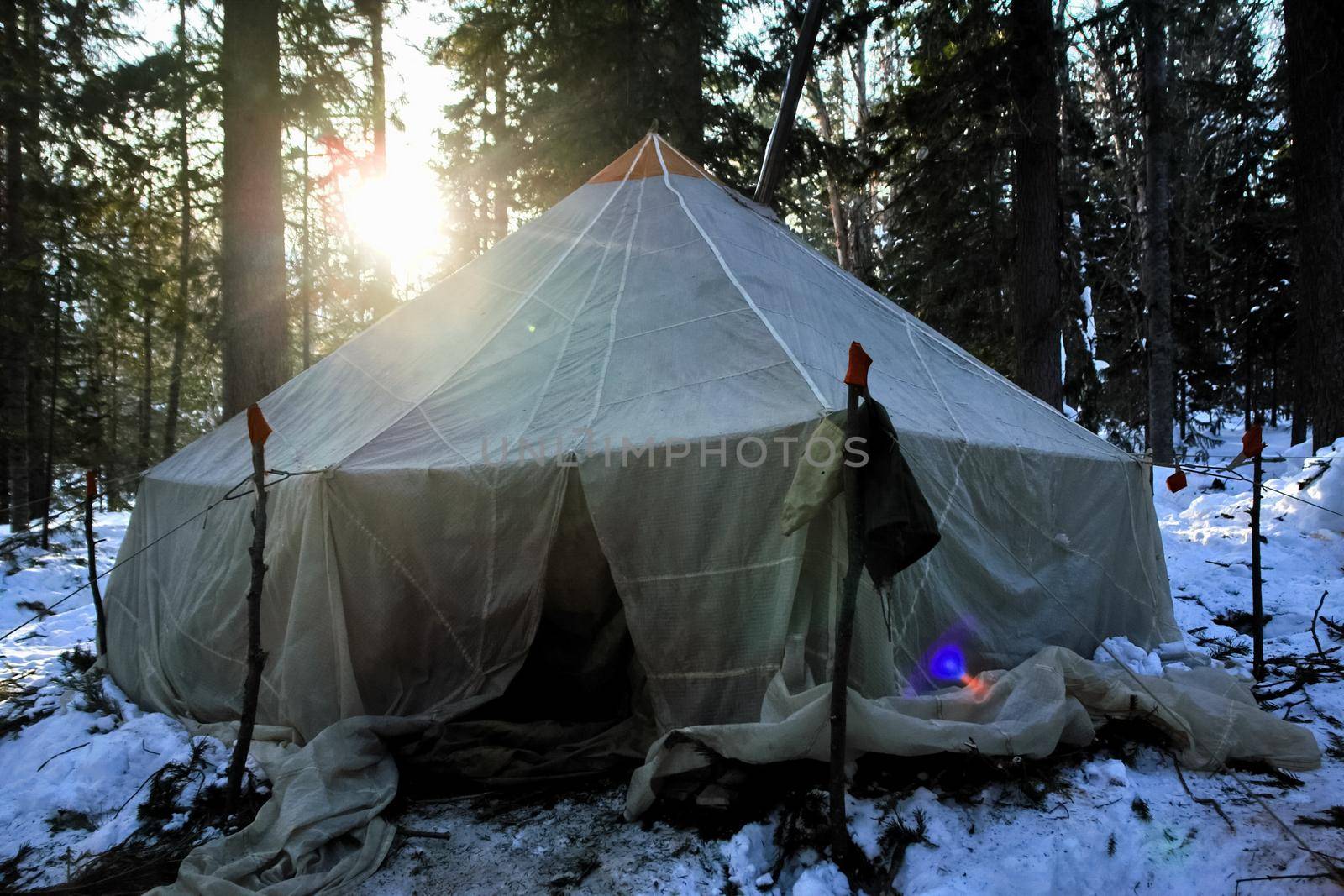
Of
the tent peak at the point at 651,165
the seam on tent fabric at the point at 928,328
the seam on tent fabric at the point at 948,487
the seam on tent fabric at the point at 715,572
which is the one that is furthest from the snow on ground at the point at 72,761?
the tent peak at the point at 651,165

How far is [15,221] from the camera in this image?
9633mm

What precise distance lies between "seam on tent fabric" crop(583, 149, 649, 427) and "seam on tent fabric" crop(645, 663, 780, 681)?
0.64 metres

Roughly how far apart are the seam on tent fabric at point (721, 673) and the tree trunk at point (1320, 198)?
8.01 m

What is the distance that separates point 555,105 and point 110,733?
1023cm

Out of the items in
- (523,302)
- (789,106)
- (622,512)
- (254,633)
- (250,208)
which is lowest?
(254,633)

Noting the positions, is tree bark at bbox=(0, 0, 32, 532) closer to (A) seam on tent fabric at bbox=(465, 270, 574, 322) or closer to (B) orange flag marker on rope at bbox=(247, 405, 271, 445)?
(A) seam on tent fabric at bbox=(465, 270, 574, 322)

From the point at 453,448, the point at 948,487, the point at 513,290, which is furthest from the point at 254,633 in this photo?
the point at 948,487

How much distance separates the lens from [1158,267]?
11.2 meters

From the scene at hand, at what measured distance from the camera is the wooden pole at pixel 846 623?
2.70m

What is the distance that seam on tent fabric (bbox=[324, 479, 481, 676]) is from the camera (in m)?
3.85

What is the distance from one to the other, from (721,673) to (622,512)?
0.90 metres

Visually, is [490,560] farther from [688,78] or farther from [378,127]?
[378,127]

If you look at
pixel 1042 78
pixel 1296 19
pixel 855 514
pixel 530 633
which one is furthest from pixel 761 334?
pixel 1296 19

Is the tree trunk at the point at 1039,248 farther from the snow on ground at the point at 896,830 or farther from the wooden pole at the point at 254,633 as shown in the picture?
the wooden pole at the point at 254,633
